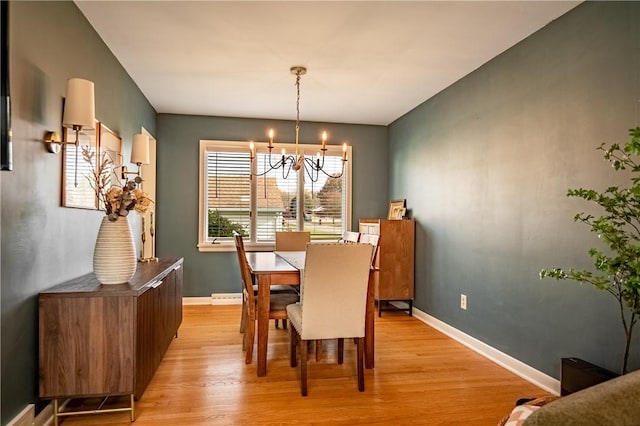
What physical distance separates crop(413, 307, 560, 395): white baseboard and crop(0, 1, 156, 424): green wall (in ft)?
10.1

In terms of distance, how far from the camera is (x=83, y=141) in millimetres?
2525

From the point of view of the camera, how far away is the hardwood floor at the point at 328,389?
224 centimetres

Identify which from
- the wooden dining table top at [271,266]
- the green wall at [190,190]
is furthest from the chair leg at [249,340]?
the green wall at [190,190]

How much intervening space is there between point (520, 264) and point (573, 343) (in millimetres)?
650

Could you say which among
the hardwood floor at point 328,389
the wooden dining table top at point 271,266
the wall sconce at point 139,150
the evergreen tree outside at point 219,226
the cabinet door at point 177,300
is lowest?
the hardwood floor at point 328,389

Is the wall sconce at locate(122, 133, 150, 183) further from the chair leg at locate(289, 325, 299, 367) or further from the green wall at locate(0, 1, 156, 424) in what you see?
the chair leg at locate(289, 325, 299, 367)

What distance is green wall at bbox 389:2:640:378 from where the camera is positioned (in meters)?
2.26

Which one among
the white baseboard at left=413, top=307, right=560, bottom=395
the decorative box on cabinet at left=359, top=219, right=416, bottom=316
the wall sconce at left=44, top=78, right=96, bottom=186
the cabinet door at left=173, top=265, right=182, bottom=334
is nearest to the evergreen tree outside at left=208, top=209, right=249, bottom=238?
the cabinet door at left=173, top=265, right=182, bottom=334

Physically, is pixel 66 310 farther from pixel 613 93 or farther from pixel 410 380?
pixel 613 93

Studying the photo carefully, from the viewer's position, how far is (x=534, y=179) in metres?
2.81

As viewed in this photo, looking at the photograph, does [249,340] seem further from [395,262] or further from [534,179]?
[534,179]

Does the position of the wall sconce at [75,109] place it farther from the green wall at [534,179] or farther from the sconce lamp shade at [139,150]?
the green wall at [534,179]

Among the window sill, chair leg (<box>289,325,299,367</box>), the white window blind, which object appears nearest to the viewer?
chair leg (<box>289,325,299,367</box>)

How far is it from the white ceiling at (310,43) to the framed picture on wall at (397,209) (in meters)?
1.33
